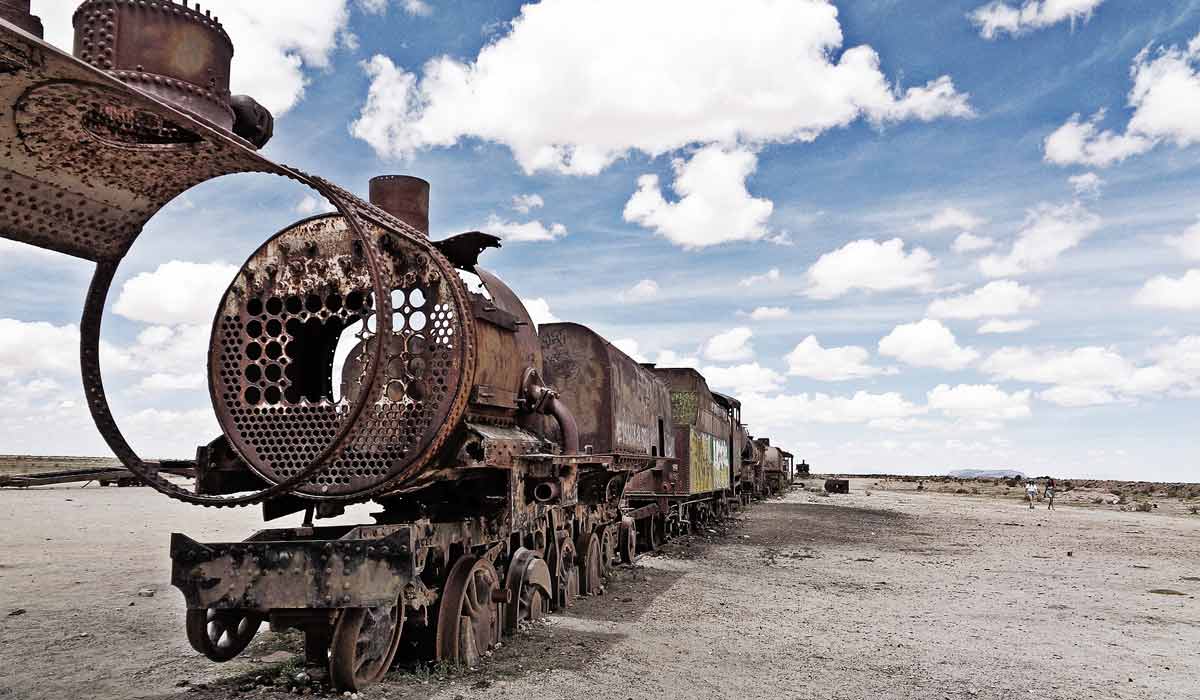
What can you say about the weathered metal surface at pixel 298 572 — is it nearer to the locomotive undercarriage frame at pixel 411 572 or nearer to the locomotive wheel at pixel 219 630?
the locomotive undercarriage frame at pixel 411 572

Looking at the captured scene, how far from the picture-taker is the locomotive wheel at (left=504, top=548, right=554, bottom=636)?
745cm

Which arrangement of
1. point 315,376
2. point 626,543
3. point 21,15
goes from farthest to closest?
point 626,543 < point 315,376 < point 21,15

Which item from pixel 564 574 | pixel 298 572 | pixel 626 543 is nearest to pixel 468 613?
pixel 298 572

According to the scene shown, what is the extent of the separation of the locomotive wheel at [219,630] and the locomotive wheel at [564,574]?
3.36 meters

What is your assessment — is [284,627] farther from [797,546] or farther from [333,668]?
[797,546]

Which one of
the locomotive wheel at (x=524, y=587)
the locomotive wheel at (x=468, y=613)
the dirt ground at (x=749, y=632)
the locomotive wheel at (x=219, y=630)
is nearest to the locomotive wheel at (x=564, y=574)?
the dirt ground at (x=749, y=632)

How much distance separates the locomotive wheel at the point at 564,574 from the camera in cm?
886

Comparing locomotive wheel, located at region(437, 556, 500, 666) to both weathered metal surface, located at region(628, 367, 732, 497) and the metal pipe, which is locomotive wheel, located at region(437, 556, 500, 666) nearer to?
the metal pipe

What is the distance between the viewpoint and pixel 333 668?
17.7 feet

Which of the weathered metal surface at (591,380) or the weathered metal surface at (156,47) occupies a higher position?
the weathered metal surface at (156,47)

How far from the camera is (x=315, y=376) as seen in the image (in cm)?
664

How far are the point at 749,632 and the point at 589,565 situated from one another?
234 centimetres

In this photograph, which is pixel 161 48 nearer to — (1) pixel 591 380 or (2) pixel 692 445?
(1) pixel 591 380

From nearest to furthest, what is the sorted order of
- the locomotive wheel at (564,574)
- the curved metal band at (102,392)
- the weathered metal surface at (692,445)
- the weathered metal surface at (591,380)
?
1. the curved metal band at (102,392)
2. the locomotive wheel at (564,574)
3. the weathered metal surface at (591,380)
4. the weathered metal surface at (692,445)
